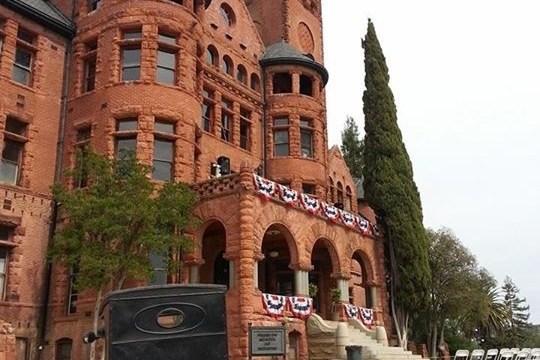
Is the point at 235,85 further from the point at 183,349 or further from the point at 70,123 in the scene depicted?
the point at 183,349

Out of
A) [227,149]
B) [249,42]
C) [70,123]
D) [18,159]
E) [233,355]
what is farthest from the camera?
[249,42]

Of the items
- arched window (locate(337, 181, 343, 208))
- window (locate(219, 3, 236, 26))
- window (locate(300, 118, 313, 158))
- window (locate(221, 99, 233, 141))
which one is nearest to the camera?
window (locate(221, 99, 233, 141))

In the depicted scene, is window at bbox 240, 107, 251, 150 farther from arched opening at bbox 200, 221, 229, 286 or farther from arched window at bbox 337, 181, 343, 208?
arched window at bbox 337, 181, 343, 208

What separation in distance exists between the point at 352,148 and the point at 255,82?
29474 millimetres

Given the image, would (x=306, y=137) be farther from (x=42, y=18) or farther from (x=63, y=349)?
(x=63, y=349)

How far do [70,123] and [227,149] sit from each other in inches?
282

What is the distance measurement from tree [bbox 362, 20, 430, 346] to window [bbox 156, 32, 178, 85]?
10.5m

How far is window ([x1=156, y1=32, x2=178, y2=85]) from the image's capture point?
22.4 meters

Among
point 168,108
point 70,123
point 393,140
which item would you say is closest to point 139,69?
point 168,108

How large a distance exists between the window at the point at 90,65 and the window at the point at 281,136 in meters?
10.0

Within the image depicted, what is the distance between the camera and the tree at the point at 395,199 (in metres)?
26.0

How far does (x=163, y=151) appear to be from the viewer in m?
21.6

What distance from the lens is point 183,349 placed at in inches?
223

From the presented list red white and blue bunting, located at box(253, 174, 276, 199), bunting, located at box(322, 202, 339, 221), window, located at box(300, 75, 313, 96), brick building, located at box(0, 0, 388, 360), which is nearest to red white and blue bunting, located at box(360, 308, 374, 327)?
brick building, located at box(0, 0, 388, 360)
